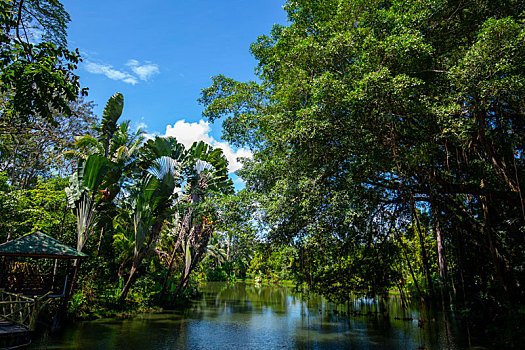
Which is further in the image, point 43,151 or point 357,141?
point 43,151

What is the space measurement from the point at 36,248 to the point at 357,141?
10241 mm

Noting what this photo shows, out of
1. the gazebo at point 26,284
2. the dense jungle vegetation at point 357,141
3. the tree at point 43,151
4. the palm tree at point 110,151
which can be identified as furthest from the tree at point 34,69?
the tree at point 43,151

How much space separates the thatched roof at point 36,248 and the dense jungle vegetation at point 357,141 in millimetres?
1928

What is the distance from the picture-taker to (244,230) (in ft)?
33.0

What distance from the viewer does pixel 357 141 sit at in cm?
861

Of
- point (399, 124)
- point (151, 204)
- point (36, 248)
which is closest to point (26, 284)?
point (36, 248)

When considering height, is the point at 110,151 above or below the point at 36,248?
above

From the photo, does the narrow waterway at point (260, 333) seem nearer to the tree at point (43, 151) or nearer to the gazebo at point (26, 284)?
the gazebo at point (26, 284)

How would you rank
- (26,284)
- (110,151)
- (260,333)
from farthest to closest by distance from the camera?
(110,151) → (26,284) → (260,333)

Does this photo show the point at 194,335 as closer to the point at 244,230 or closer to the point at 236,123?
the point at 244,230

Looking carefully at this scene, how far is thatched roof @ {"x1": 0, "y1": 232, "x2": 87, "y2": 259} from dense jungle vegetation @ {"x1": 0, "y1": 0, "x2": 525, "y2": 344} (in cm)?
193

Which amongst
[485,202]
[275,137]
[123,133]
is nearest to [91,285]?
[123,133]

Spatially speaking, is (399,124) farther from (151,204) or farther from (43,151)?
(43,151)

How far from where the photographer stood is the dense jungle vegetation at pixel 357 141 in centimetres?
687
